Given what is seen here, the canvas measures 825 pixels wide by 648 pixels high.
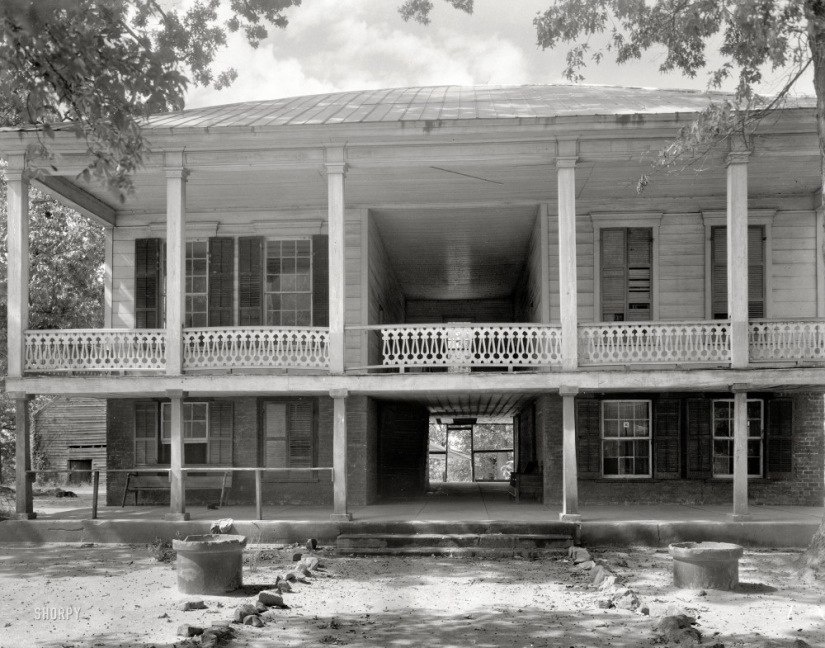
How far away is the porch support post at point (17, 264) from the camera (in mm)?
16344

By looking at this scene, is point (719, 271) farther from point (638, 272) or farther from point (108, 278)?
point (108, 278)

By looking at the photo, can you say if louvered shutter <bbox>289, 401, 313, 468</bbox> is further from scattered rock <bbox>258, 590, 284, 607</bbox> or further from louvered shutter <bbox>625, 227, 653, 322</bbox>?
scattered rock <bbox>258, 590, 284, 607</bbox>

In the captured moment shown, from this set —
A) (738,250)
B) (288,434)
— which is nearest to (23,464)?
(288,434)

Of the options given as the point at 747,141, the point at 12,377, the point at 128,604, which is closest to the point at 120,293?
the point at 12,377

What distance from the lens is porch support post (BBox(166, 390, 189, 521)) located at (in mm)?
16125

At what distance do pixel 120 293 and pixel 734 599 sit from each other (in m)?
13.9

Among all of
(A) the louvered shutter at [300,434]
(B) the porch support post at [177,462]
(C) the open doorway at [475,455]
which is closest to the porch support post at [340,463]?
(B) the porch support post at [177,462]

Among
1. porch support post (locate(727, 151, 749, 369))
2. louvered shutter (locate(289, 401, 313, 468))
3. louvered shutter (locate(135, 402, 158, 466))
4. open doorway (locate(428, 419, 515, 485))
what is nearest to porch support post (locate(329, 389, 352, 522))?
louvered shutter (locate(289, 401, 313, 468))

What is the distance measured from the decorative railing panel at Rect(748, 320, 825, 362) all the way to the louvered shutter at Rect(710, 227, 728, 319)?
2.68 meters

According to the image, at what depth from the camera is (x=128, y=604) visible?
10664 millimetres

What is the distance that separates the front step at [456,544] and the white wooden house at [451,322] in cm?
91

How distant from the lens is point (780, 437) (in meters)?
18.8

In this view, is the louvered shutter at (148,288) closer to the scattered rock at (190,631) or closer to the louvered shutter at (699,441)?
the louvered shutter at (699,441)

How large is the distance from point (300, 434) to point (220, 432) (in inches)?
64.4
